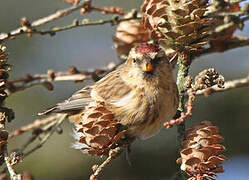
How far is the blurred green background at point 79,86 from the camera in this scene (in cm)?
321

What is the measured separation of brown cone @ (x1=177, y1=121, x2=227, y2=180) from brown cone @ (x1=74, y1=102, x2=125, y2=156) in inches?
9.2

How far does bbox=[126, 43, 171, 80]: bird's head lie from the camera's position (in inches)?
78.4

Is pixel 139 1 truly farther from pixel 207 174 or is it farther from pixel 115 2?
pixel 207 174

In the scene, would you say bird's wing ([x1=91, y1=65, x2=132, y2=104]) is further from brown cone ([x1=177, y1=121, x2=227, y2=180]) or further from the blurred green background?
the blurred green background

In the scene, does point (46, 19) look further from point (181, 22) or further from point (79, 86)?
point (79, 86)

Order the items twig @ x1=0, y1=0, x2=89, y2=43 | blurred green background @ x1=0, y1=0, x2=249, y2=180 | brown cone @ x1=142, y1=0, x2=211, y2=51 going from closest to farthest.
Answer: brown cone @ x1=142, y1=0, x2=211, y2=51, twig @ x1=0, y1=0, x2=89, y2=43, blurred green background @ x1=0, y1=0, x2=249, y2=180

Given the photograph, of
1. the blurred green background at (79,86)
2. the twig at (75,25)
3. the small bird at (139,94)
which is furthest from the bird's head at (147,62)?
the blurred green background at (79,86)

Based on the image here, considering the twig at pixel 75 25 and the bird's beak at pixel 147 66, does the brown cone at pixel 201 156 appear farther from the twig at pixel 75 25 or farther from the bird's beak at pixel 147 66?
the twig at pixel 75 25

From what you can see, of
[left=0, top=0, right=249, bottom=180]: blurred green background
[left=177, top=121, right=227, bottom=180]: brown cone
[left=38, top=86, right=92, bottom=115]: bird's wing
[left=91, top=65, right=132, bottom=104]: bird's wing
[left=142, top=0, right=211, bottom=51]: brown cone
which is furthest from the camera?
[left=0, top=0, right=249, bottom=180]: blurred green background

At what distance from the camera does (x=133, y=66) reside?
7.14 feet

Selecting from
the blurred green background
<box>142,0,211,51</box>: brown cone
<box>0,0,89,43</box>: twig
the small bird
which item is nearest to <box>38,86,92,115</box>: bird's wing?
the small bird

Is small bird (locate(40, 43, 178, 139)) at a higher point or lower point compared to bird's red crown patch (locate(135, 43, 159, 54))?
lower

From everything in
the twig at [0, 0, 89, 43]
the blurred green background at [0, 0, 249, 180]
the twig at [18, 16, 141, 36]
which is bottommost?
the blurred green background at [0, 0, 249, 180]

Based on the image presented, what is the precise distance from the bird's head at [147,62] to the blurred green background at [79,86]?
1049 millimetres
